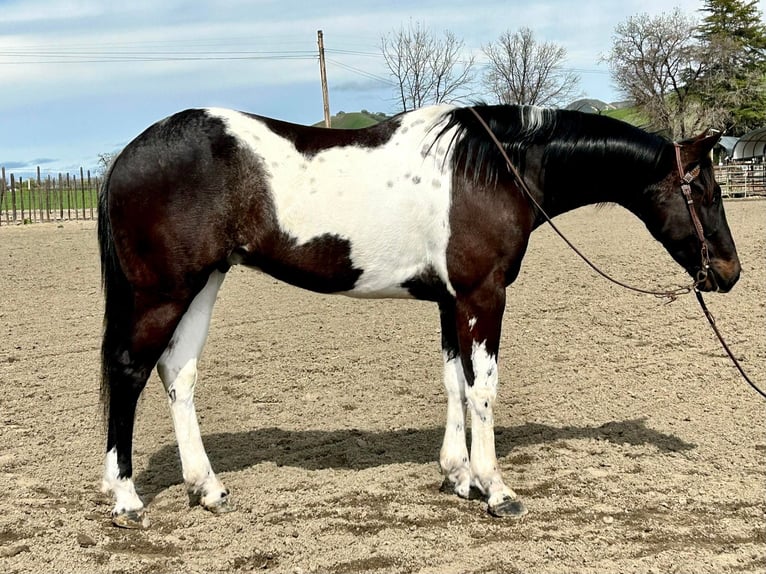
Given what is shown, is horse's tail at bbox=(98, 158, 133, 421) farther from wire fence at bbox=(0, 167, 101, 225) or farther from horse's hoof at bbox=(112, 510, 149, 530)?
wire fence at bbox=(0, 167, 101, 225)

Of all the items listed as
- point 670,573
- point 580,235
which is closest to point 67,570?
point 670,573

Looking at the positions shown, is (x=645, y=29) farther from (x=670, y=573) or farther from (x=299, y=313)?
(x=670, y=573)

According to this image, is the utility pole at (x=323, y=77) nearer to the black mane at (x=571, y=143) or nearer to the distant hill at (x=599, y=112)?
the distant hill at (x=599, y=112)

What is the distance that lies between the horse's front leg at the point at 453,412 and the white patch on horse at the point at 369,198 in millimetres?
475

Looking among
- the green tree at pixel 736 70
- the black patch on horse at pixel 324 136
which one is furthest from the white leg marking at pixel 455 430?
the green tree at pixel 736 70

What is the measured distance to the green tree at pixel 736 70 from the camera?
5347 centimetres

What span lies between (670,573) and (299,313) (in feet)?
21.3

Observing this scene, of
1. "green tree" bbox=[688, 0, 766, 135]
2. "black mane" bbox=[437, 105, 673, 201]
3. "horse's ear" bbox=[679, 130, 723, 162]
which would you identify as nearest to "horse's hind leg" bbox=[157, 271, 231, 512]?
"black mane" bbox=[437, 105, 673, 201]

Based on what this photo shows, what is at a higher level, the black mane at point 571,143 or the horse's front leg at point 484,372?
the black mane at point 571,143

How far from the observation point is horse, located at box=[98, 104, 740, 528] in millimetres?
3990

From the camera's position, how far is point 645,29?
54.3 meters

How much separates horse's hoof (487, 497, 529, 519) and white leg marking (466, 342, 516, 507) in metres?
0.02

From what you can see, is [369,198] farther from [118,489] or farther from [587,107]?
[587,107]

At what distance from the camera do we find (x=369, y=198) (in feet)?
13.4
